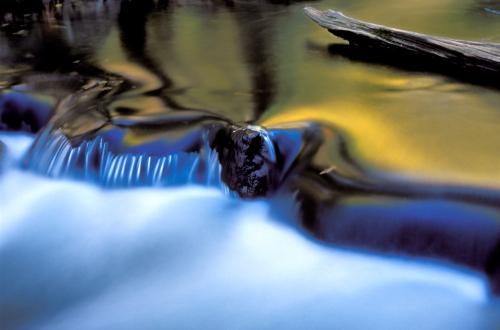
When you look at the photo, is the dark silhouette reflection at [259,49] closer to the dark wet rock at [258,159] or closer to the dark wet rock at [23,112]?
the dark wet rock at [258,159]

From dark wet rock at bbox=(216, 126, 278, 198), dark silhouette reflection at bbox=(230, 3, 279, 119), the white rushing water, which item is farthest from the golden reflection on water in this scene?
the white rushing water

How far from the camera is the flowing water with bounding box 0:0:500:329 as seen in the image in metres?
2.46

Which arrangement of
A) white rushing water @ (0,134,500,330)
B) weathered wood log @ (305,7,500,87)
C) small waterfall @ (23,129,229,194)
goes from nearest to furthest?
white rushing water @ (0,134,500,330), small waterfall @ (23,129,229,194), weathered wood log @ (305,7,500,87)

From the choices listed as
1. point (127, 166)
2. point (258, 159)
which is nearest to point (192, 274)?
point (258, 159)

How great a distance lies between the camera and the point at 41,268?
9.16 ft

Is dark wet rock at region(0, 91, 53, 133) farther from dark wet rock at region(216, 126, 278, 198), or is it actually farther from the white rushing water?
dark wet rock at region(216, 126, 278, 198)

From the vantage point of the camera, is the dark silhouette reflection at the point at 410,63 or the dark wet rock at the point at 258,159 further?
the dark silhouette reflection at the point at 410,63

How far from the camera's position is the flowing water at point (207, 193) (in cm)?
246

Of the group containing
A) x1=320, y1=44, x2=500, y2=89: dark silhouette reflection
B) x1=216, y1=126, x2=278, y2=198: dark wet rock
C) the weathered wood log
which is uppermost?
the weathered wood log

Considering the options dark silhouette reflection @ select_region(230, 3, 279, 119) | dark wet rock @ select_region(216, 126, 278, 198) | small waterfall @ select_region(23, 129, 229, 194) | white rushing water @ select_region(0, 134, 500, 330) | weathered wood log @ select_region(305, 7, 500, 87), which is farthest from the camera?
dark silhouette reflection @ select_region(230, 3, 279, 119)

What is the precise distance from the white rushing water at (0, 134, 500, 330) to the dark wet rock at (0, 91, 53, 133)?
668mm

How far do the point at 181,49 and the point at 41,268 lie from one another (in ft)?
8.80

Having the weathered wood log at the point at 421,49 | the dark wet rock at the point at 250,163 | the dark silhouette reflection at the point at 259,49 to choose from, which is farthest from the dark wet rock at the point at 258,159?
the weathered wood log at the point at 421,49

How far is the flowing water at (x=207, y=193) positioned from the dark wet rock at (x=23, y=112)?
2cm
